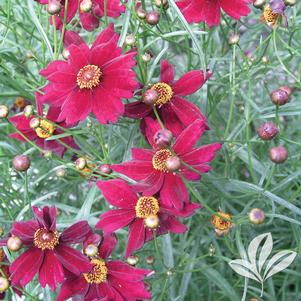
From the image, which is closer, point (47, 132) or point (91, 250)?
point (91, 250)

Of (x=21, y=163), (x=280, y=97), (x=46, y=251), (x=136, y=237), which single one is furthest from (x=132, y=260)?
(x=280, y=97)

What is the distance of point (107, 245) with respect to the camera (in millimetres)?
977

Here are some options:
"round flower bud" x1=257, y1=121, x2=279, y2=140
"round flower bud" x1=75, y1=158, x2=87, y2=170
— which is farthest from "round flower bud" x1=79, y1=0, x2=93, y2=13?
"round flower bud" x1=257, y1=121, x2=279, y2=140

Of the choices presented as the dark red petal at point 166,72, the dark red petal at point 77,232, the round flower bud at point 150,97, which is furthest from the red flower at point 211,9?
the dark red petal at point 77,232

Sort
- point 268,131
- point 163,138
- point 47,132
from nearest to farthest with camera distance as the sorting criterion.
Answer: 1. point 163,138
2. point 268,131
3. point 47,132

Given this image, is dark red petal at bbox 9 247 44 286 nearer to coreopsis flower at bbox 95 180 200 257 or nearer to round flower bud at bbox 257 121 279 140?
coreopsis flower at bbox 95 180 200 257

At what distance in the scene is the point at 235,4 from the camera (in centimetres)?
99

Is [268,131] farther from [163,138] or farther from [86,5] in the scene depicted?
[86,5]

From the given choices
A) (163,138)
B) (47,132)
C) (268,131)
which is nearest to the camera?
(163,138)

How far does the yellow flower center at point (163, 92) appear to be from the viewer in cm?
97

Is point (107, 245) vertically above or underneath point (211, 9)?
underneath

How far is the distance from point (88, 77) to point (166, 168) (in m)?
0.20

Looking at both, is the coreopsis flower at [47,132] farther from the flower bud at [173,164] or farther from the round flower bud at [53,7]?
the flower bud at [173,164]

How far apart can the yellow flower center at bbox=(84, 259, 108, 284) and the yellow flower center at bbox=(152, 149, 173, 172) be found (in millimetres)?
211
